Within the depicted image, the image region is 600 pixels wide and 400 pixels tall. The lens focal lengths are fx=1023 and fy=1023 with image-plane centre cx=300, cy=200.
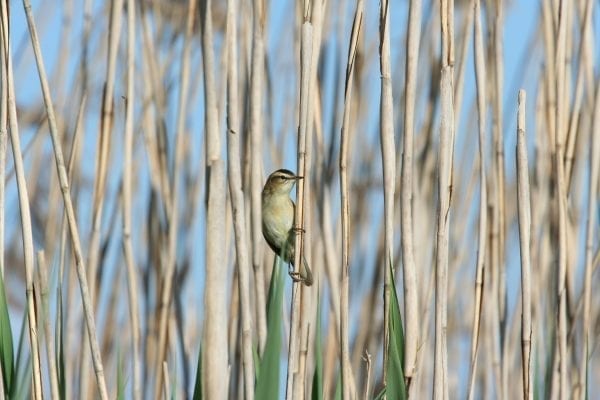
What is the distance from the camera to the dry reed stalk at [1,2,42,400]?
65.2 inches


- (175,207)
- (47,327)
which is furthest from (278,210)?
(47,327)

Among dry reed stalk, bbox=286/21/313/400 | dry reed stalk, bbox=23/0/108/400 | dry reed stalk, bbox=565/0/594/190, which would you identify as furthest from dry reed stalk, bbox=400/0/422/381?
dry reed stalk, bbox=565/0/594/190

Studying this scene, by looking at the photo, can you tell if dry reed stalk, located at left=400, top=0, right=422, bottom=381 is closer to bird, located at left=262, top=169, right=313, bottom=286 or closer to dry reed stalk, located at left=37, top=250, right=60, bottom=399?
dry reed stalk, located at left=37, top=250, right=60, bottom=399

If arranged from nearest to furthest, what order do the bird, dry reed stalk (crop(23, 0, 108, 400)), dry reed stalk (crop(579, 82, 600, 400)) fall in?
dry reed stalk (crop(23, 0, 108, 400)) → dry reed stalk (crop(579, 82, 600, 400)) → the bird

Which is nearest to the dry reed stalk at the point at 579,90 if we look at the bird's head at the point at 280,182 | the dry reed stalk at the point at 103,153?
the bird's head at the point at 280,182

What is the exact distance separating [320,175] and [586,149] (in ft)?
2.27

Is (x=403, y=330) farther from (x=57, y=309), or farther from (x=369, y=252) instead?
(x=369, y=252)

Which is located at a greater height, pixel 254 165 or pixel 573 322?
pixel 254 165

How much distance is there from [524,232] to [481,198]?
187 mm

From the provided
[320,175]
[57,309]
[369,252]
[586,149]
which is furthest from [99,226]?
[586,149]

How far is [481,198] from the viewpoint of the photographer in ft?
6.10

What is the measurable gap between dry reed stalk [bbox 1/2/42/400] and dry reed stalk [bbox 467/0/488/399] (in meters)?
0.74

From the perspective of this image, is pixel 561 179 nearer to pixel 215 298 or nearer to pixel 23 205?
pixel 215 298

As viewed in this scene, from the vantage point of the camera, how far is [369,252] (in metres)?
2.78
